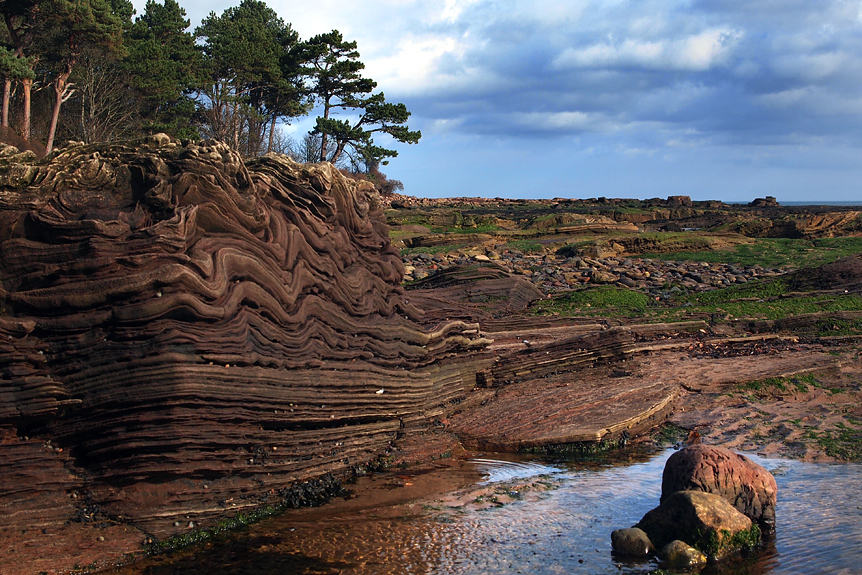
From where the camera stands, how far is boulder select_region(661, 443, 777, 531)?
Answer: 7543 millimetres

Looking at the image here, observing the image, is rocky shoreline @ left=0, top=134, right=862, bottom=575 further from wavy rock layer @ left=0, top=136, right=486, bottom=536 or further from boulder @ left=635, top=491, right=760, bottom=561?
boulder @ left=635, top=491, right=760, bottom=561

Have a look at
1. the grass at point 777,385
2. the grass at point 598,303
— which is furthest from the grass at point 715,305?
the grass at point 777,385

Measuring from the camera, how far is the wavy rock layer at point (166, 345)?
6.86 metres

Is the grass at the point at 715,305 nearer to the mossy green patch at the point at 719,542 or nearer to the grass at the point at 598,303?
the grass at the point at 598,303

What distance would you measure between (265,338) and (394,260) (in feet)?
12.5

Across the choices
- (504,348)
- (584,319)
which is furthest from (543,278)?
(504,348)

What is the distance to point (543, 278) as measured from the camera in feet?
78.7

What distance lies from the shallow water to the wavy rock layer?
0.70m

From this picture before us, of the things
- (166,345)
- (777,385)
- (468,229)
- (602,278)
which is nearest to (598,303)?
(602,278)

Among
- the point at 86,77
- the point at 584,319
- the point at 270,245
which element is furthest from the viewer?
the point at 86,77

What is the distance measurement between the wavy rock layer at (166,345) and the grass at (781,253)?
23172 mm

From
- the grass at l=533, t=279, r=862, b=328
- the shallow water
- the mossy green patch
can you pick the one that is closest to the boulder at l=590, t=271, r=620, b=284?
the grass at l=533, t=279, r=862, b=328

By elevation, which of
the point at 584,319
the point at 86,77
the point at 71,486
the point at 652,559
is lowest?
the point at 652,559

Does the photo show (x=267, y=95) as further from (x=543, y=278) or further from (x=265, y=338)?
(x=265, y=338)
